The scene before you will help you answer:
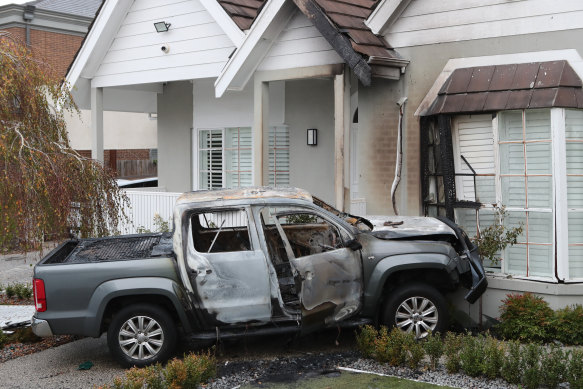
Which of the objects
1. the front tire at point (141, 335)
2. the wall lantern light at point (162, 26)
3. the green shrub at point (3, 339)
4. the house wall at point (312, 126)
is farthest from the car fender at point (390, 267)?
the wall lantern light at point (162, 26)

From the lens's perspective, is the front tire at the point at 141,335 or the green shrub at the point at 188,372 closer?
the green shrub at the point at 188,372

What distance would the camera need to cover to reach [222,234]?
334 inches

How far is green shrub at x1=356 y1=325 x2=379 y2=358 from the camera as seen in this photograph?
7.29 m

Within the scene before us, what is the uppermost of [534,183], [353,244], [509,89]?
[509,89]

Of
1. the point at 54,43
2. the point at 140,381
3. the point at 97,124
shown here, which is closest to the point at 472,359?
the point at 140,381

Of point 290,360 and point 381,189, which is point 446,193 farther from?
point 290,360

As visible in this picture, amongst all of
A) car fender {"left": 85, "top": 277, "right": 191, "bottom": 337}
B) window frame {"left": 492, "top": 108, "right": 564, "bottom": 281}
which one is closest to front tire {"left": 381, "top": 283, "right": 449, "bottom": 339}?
window frame {"left": 492, "top": 108, "right": 564, "bottom": 281}

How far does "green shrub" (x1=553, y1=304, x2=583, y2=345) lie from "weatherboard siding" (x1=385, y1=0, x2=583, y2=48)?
350 centimetres

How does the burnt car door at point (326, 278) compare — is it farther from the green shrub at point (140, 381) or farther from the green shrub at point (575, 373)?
the green shrub at point (575, 373)

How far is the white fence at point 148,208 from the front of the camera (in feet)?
42.8

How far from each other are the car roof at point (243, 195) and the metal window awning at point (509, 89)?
2.49m

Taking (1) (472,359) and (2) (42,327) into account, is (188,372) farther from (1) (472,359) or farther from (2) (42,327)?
(1) (472,359)

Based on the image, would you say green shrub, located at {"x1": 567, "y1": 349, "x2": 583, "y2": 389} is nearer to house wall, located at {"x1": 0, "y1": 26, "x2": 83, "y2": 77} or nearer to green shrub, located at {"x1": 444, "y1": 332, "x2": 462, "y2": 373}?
green shrub, located at {"x1": 444, "y1": 332, "x2": 462, "y2": 373}

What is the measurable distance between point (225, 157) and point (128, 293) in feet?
23.5
